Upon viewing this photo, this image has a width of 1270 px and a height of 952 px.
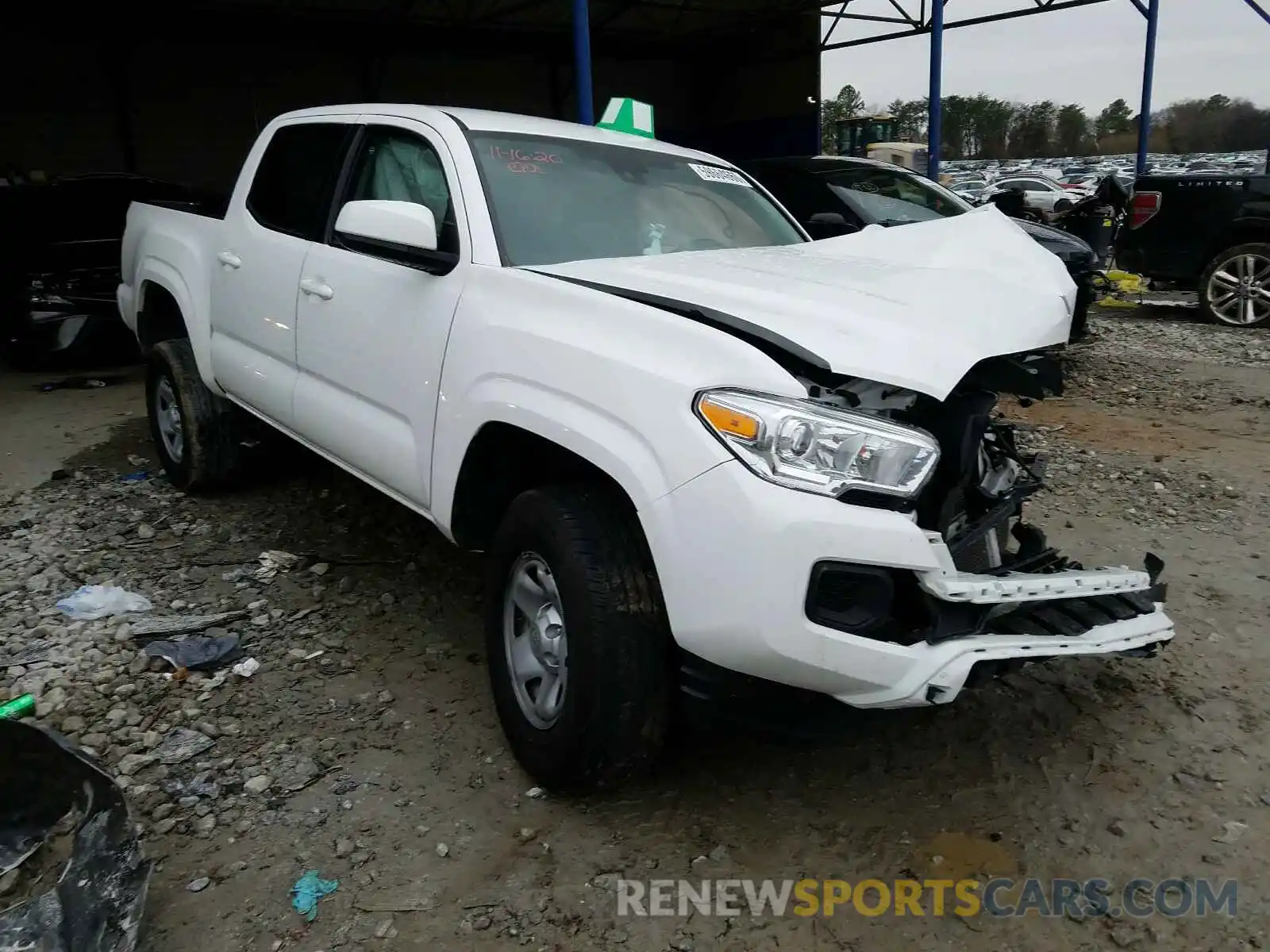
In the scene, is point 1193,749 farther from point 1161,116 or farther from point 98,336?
point 1161,116

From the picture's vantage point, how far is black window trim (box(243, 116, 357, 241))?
12.0ft

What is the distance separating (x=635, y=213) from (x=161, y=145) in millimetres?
16501

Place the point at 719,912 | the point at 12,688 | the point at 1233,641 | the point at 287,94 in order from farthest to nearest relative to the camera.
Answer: the point at 287,94 → the point at 1233,641 → the point at 12,688 → the point at 719,912

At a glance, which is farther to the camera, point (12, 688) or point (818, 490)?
point (12, 688)

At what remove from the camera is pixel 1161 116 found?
4344 centimetres

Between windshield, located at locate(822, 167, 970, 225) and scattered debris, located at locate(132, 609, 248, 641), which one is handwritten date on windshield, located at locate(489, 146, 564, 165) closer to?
scattered debris, located at locate(132, 609, 248, 641)

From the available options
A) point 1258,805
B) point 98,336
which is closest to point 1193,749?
point 1258,805

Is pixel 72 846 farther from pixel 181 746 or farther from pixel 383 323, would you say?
pixel 383 323

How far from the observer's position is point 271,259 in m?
3.87

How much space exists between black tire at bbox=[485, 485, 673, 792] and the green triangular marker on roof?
3020mm

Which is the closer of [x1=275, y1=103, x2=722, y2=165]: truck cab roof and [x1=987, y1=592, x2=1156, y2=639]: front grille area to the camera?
[x1=987, y1=592, x2=1156, y2=639]: front grille area

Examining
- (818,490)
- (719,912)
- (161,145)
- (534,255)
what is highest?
(161,145)

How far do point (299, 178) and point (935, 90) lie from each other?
11156 mm

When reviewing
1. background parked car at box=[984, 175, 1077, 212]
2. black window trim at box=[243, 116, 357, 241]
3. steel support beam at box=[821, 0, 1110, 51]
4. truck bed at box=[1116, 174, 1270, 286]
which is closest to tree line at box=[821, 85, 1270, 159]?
background parked car at box=[984, 175, 1077, 212]
